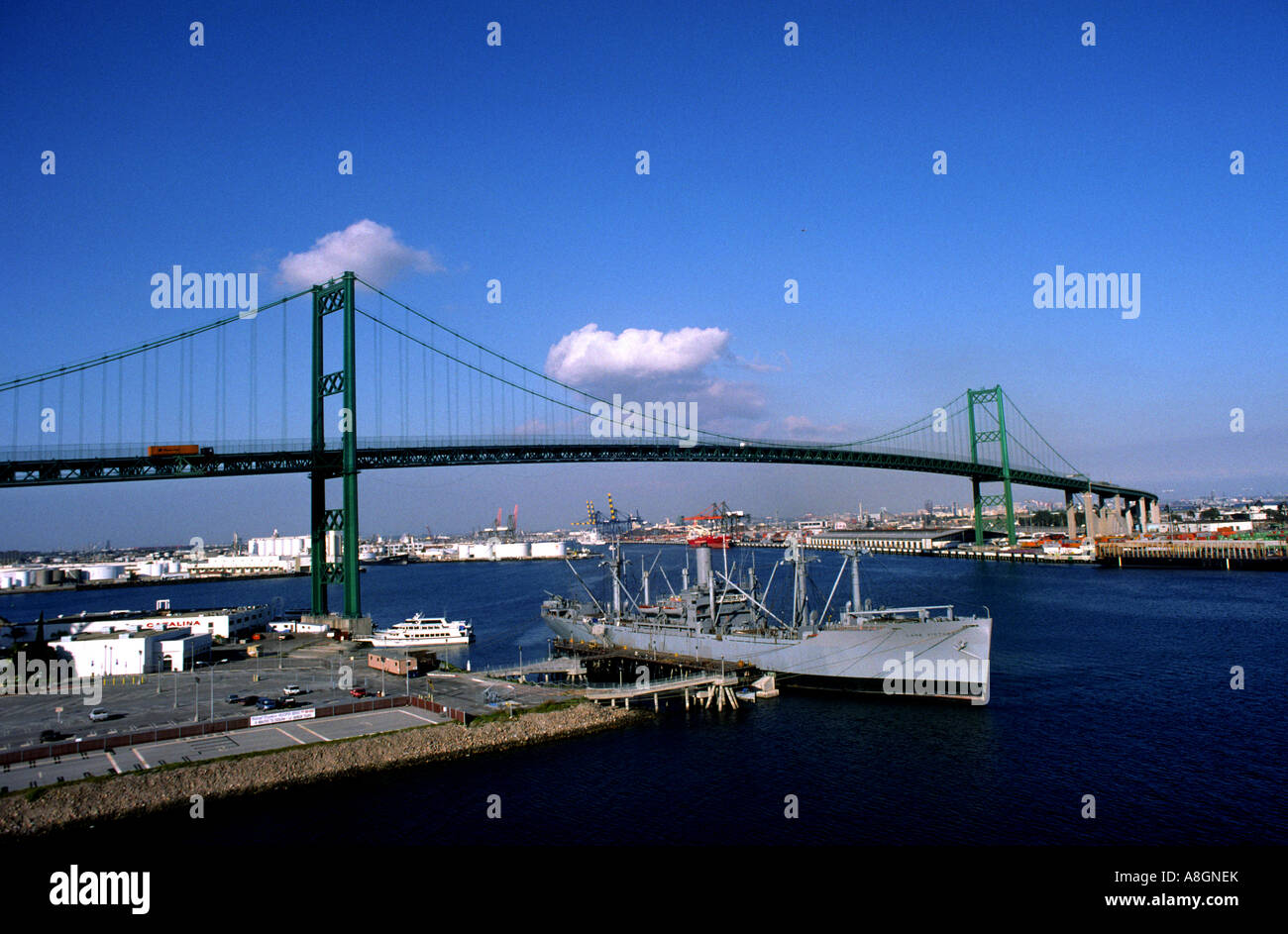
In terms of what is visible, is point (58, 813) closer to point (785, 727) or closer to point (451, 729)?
point (451, 729)

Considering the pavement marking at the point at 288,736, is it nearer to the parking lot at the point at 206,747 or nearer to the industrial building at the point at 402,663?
the parking lot at the point at 206,747

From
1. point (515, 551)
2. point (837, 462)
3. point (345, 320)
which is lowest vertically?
point (515, 551)

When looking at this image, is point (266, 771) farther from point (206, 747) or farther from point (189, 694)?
point (189, 694)

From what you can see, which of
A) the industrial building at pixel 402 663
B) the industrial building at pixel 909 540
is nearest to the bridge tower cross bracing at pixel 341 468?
the industrial building at pixel 402 663

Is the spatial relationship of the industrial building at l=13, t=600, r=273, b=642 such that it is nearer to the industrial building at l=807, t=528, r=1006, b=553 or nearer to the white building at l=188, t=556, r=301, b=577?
the white building at l=188, t=556, r=301, b=577

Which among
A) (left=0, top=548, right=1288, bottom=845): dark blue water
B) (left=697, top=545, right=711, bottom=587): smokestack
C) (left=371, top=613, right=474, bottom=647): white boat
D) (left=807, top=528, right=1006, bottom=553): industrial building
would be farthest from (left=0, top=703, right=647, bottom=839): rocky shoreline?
(left=807, top=528, right=1006, bottom=553): industrial building
